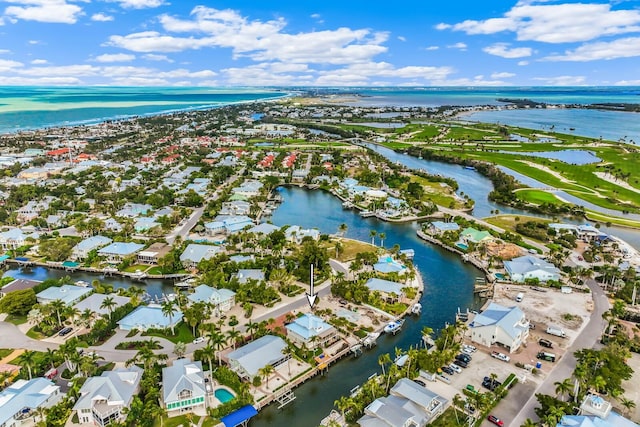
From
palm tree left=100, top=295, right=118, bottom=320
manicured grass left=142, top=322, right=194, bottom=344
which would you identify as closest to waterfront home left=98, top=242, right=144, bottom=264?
palm tree left=100, top=295, right=118, bottom=320

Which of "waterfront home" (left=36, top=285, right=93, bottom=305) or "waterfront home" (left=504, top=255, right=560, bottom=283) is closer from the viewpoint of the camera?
"waterfront home" (left=36, top=285, right=93, bottom=305)

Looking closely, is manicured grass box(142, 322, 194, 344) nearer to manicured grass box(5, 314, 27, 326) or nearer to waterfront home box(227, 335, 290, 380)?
waterfront home box(227, 335, 290, 380)

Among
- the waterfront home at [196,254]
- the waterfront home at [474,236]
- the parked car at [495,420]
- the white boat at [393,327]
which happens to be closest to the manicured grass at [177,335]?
the waterfront home at [196,254]

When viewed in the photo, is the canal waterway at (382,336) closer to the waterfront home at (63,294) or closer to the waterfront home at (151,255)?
the waterfront home at (151,255)

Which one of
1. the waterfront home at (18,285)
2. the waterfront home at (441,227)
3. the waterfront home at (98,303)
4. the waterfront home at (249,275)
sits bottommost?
the waterfront home at (18,285)

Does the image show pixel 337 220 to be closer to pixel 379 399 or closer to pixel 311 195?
pixel 311 195

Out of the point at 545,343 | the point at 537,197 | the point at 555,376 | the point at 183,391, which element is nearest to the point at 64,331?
the point at 183,391

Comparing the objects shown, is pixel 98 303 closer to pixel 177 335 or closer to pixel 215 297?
pixel 177 335

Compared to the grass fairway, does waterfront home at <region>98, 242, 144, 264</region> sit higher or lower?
lower
